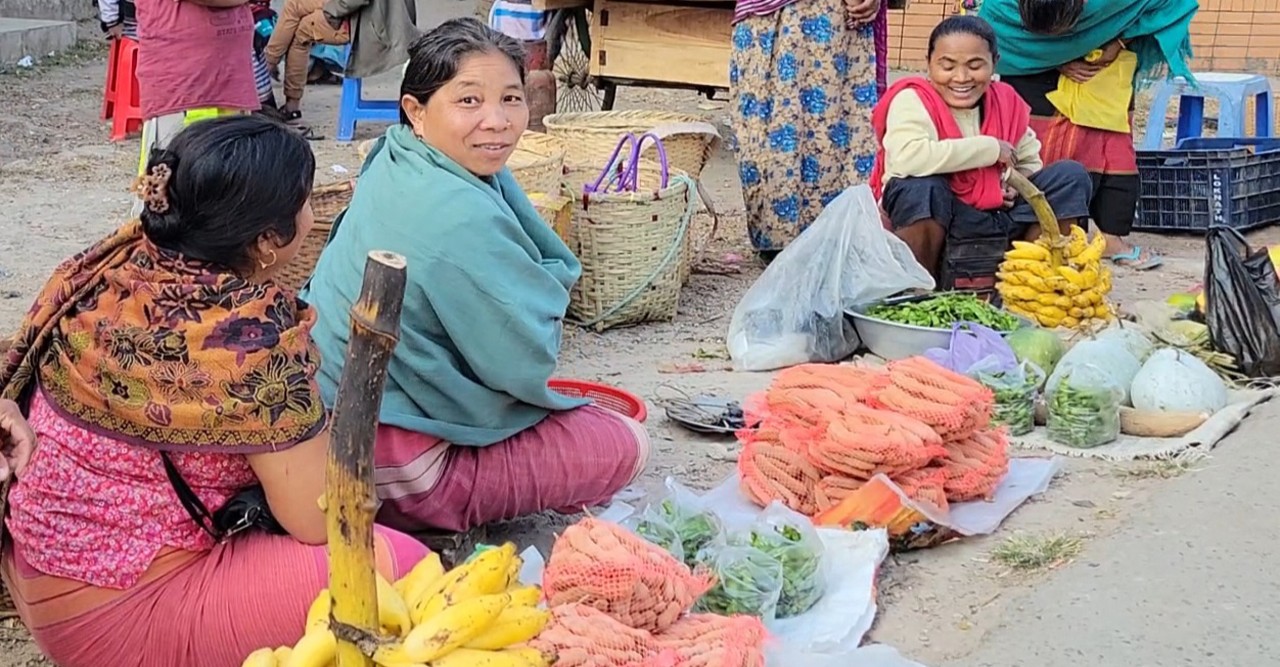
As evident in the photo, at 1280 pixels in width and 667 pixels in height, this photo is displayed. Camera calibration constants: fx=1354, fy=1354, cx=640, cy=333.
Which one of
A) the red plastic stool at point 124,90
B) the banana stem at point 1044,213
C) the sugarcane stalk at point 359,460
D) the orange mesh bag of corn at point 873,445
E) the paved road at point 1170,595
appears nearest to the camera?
the sugarcane stalk at point 359,460

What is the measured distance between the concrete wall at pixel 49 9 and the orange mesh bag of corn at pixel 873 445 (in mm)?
11370

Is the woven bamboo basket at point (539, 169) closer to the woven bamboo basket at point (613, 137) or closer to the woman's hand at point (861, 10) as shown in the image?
the woven bamboo basket at point (613, 137)

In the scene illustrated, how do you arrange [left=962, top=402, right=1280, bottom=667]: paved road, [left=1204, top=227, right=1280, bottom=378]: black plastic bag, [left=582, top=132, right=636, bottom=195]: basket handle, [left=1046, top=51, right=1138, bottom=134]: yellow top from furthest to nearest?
1. [left=1046, top=51, right=1138, bottom=134]: yellow top
2. [left=582, top=132, right=636, bottom=195]: basket handle
3. [left=1204, top=227, right=1280, bottom=378]: black plastic bag
4. [left=962, top=402, right=1280, bottom=667]: paved road

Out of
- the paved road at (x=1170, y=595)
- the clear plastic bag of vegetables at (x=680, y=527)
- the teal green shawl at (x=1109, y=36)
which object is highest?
the teal green shawl at (x=1109, y=36)

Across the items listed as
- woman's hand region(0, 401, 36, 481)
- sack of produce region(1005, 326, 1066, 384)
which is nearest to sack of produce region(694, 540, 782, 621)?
woman's hand region(0, 401, 36, 481)

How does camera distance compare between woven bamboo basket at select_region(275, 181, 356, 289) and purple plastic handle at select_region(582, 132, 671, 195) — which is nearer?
woven bamboo basket at select_region(275, 181, 356, 289)

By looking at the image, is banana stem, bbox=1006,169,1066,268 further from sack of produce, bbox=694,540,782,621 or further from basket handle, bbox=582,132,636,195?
sack of produce, bbox=694,540,782,621

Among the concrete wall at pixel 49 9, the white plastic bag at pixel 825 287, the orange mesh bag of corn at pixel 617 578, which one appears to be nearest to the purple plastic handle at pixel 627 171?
the white plastic bag at pixel 825 287

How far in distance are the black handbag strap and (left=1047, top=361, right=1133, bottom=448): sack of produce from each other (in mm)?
2565

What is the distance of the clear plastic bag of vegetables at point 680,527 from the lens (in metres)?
2.97

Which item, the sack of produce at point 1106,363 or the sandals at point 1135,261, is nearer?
the sack of produce at point 1106,363

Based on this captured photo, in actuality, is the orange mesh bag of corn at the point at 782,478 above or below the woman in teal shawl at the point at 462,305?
below

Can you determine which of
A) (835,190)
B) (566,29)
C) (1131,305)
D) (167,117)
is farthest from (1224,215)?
A: (167,117)

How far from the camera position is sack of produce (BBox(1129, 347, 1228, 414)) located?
416 cm
